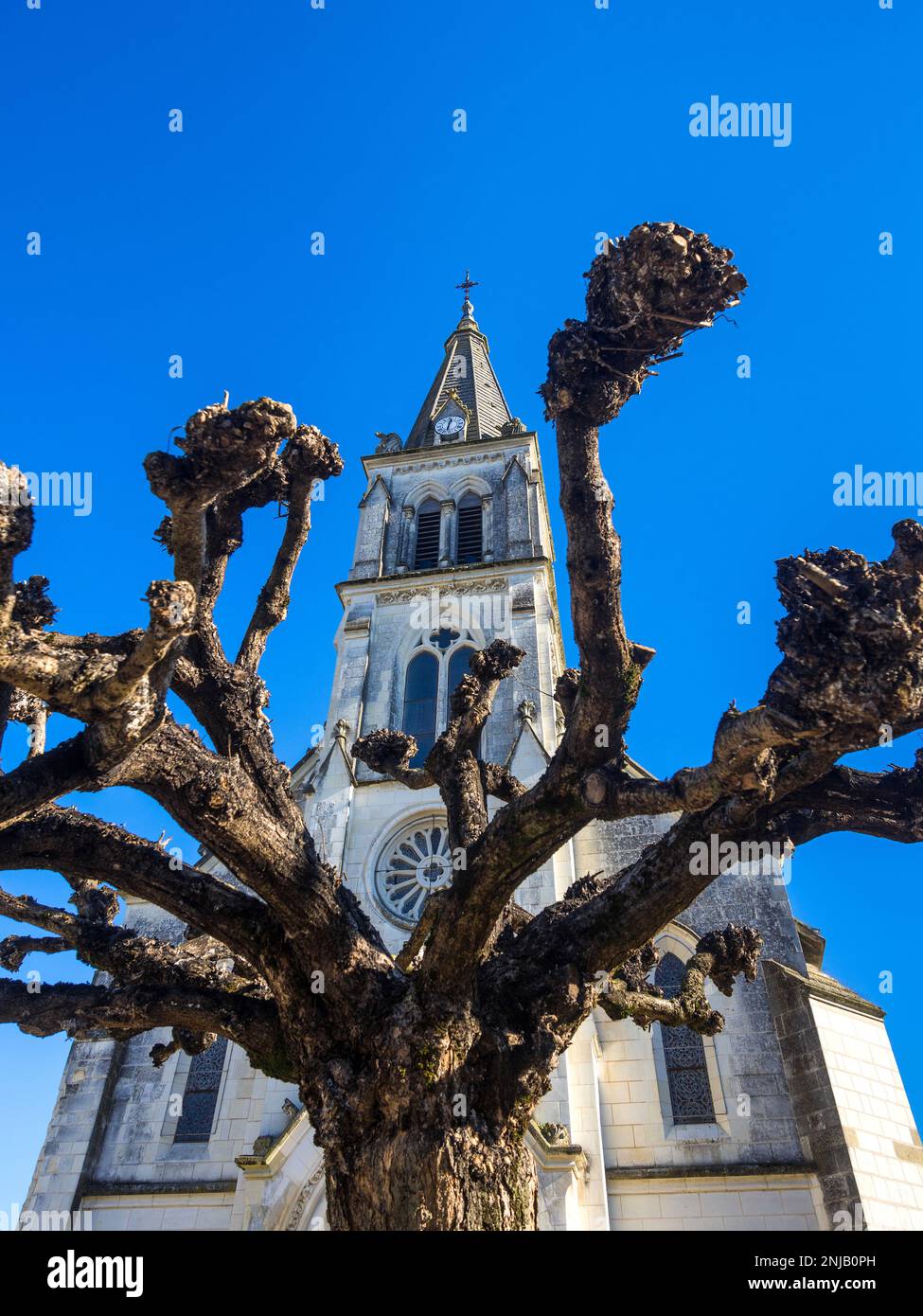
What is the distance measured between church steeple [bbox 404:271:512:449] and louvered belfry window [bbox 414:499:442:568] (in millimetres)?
2221

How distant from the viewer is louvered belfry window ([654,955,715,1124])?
1293 centimetres

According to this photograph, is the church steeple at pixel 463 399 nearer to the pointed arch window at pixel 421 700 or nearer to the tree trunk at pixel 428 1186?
the pointed arch window at pixel 421 700

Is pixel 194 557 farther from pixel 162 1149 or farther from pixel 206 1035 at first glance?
pixel 162 1149

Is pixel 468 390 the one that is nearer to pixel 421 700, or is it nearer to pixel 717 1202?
pixel 421 700

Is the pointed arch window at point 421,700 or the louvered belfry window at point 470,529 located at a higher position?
the louvered belfry window at point 470,529

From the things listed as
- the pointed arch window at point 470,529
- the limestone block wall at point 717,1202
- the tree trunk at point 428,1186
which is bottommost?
the tree trunk at point 428,1186

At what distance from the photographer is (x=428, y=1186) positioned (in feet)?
17.6

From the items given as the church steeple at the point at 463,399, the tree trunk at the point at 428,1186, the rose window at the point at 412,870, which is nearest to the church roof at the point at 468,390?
the church steeple at the point at 463,399

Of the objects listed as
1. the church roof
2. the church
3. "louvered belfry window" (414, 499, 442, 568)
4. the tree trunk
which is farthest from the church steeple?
the tree trunk

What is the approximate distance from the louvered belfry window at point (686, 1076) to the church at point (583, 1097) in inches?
1.0

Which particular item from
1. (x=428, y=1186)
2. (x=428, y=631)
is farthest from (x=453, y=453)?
(x=428, y=1186)

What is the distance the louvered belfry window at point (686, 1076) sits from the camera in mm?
12930

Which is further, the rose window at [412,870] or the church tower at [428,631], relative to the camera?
the church tower at [428,631]

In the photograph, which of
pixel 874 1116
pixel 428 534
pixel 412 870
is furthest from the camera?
pixel 428 534
